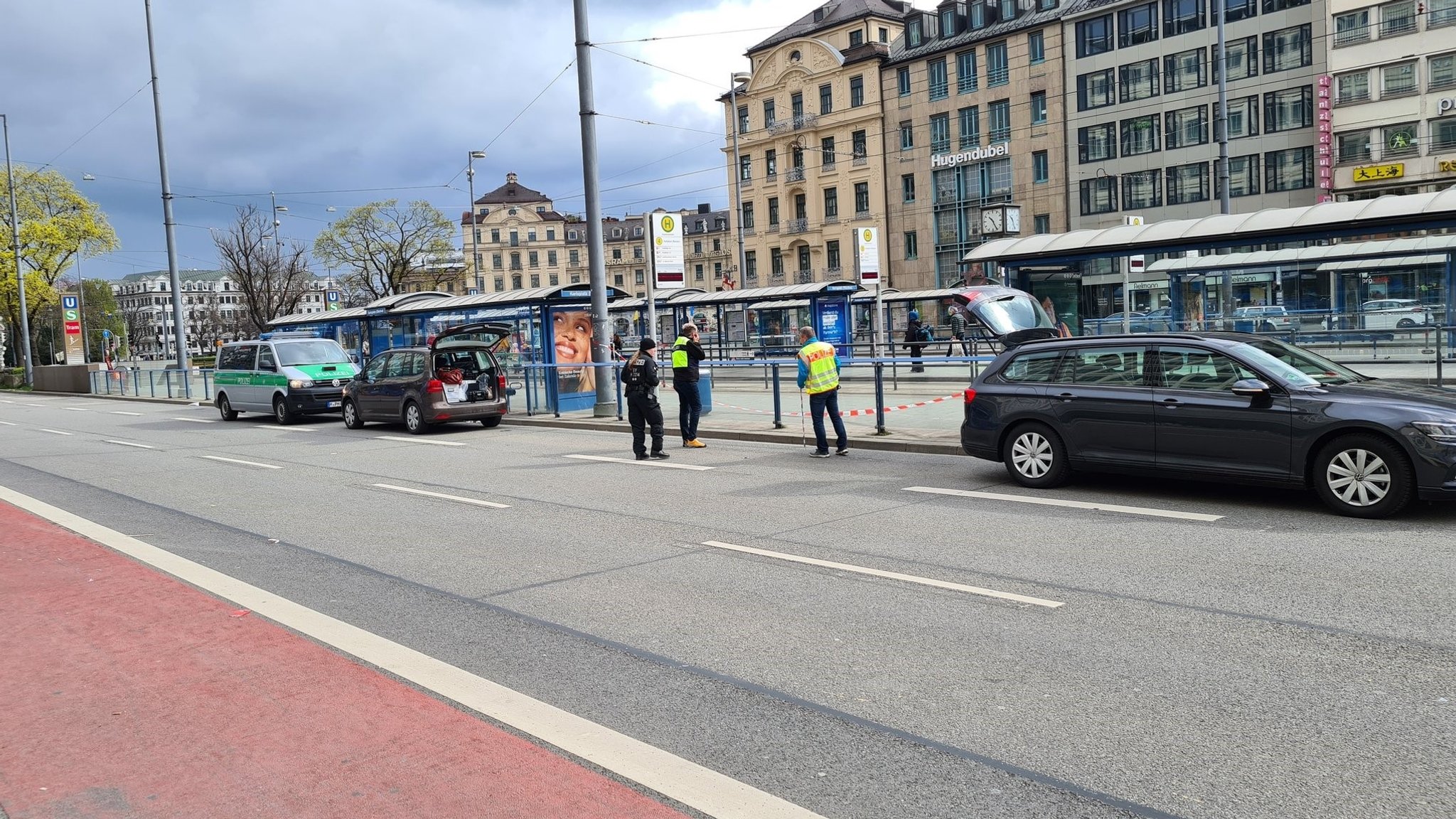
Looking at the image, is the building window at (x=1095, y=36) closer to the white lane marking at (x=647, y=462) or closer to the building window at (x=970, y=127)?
the building window at (x=970, y=127)

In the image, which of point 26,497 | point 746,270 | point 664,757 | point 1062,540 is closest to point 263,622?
point 664,757

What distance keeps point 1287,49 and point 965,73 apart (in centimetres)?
1727

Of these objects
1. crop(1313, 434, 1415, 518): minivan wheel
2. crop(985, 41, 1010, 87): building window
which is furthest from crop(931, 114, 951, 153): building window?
crop(1313, 434, 1415, 518): minivan wheel

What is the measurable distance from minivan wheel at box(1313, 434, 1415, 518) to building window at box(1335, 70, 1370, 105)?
44.1m

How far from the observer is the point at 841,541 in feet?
27.3

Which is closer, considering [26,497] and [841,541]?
[841,541]

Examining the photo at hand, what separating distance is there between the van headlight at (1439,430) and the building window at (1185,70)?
4731 centimetres

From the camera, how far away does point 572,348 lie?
74.4 ft

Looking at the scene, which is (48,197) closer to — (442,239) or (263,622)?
(442,239)

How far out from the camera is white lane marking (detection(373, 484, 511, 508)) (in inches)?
424

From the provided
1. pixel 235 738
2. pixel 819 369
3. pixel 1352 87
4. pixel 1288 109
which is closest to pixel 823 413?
pixel 819 369

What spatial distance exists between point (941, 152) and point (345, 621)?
59.3m

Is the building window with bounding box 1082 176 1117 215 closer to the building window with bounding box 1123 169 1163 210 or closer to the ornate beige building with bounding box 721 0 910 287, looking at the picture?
the building window with bounding box 1123 169 1163 210

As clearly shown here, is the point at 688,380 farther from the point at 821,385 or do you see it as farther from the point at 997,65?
the point at 997,65
